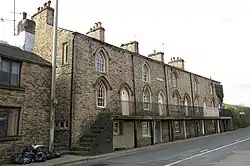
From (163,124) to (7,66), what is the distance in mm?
16069

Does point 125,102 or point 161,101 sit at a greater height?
point 161,101

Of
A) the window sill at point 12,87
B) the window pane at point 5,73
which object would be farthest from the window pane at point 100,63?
the window pane at point 5,73

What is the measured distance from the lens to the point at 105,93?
20.7 metres

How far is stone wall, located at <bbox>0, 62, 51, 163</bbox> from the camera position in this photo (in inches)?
553

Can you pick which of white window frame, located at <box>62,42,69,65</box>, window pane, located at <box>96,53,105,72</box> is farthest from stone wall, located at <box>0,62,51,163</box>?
window pane, located at <box>96,53,105,72</box>

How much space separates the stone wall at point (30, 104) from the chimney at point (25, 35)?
19.0ft

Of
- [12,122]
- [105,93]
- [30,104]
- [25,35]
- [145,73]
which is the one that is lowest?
[12,122]

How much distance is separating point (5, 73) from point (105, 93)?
805 cm

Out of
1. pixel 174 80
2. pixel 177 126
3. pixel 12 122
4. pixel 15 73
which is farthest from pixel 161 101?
pixel 12 122

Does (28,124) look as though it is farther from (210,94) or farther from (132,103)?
(210,94)

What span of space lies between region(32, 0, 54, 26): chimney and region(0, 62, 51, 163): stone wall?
5.56m

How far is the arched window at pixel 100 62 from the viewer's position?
2050 cm

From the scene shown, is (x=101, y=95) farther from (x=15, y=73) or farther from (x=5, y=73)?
(x=5, y=73)

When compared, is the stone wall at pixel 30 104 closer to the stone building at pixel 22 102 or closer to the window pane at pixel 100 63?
the stone building at pixel 22 102
